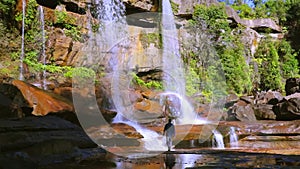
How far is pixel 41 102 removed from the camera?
9.33m

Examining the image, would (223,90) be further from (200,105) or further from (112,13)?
(112,13)

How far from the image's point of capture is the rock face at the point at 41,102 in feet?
29.8

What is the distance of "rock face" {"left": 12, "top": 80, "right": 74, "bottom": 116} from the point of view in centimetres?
909

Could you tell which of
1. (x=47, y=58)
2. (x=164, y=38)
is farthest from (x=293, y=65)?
(x=47, y=58)

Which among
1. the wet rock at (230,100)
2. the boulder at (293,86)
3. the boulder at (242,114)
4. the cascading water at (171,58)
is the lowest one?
the boulder at (242,114)

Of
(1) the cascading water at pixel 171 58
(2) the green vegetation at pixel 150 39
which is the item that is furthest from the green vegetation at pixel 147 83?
(2) the green vegetation at pixel 150 39

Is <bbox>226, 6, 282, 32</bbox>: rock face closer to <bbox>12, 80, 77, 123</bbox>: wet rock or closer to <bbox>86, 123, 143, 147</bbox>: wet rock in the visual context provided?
<bbox>86, 123, 143, 147</bbox>: wet rock

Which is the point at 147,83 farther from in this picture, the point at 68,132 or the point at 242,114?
the point at 68,132

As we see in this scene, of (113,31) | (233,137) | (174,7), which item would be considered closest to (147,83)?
(113,31)

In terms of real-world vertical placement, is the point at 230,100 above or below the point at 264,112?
above

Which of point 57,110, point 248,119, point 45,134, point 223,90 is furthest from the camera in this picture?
point 223,90

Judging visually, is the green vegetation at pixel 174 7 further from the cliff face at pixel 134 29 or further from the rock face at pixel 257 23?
the rock face at pixel 257 23

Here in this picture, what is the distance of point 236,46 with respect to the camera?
24.0 meters

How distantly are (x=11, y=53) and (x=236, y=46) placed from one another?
1487 cm
